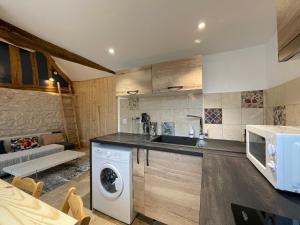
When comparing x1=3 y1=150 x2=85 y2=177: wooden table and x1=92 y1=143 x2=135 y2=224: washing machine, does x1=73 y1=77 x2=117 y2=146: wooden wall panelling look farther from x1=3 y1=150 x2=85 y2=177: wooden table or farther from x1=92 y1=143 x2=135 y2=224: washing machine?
x1=92 y1=143 x2=135 y2=224: washing machine

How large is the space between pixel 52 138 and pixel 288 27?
4.79 m

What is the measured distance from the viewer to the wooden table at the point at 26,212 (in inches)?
28.6

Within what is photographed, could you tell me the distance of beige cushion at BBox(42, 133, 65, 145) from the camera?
392 cm

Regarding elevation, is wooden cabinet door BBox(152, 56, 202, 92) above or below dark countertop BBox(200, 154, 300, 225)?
above

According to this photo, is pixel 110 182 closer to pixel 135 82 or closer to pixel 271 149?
pixel 135 82

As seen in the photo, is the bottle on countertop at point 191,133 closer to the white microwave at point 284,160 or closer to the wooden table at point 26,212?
Answer: the white microwave at point 284,160

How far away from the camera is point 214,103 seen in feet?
6.44

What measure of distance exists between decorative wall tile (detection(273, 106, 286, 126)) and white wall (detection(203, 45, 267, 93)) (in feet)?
1.38

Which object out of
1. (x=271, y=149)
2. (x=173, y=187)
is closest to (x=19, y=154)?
(x=173, y=187)

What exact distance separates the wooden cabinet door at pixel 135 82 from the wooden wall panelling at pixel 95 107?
1707 mm

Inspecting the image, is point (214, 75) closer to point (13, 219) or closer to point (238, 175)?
point (238, 175)

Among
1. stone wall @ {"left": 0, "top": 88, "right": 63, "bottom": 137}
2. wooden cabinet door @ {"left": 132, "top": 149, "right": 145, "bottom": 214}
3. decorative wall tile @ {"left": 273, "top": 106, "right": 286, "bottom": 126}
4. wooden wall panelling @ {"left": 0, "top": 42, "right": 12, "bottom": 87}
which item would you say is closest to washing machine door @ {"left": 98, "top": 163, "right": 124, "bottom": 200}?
wooden cabinet door @ {"left": 132, "top": 149, "right": 145, "bottom": 214}

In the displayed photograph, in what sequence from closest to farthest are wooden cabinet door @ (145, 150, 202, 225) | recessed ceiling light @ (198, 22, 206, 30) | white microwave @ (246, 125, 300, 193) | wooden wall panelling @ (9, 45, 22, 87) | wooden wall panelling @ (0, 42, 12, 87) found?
white microwave @ (246, 125, 300, 193) < wooden cabinet door @ (145, 150, 202, 225) < recessed ceiling light @ (198, 22, 206, 30) < wooden wall panelling @ (0, 42, 12, 87) < wooden wall panelling @ (9, 45, 22, 87)

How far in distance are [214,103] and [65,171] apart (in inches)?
123
